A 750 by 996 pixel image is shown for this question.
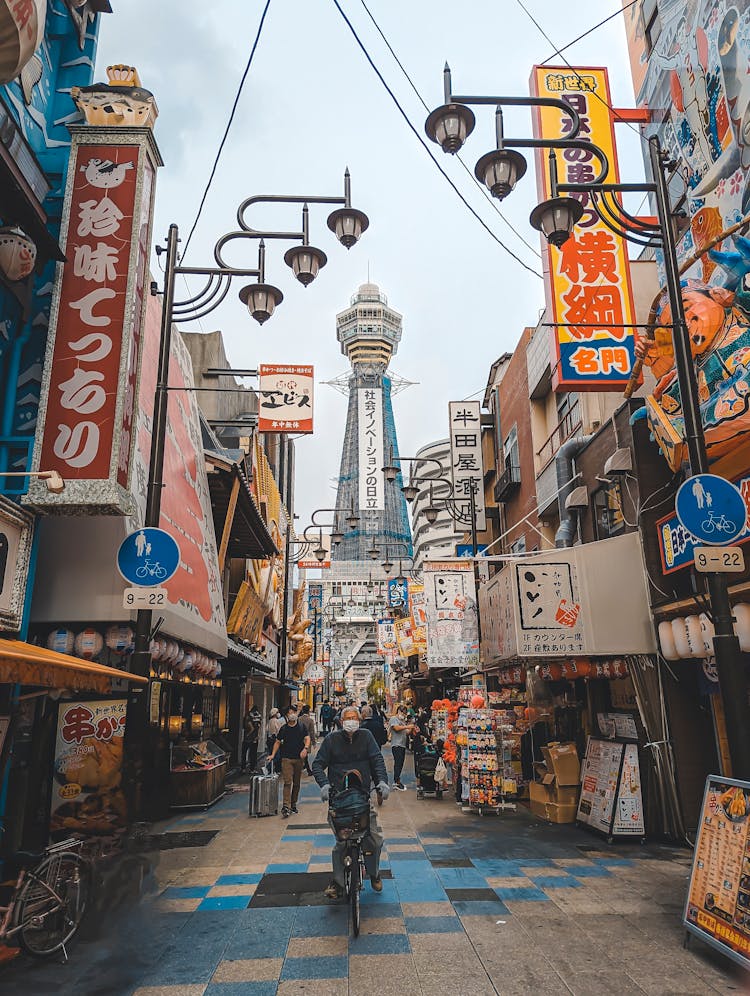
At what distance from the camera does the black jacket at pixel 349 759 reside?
7.72m

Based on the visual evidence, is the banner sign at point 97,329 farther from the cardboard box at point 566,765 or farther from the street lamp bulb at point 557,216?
the cardboard box at point 566,765

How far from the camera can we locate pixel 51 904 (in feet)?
19.6

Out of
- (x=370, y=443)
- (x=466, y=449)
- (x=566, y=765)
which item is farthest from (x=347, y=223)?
(x=370, y=443)

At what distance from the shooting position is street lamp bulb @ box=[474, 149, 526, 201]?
8031 millimetres

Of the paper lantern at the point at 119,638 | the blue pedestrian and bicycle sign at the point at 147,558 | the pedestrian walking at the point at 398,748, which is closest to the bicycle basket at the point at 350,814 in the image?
the blue pedestrian and bicycle sign at the point at 147,558

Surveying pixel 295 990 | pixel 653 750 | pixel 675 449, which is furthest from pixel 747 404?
pixel 295 990

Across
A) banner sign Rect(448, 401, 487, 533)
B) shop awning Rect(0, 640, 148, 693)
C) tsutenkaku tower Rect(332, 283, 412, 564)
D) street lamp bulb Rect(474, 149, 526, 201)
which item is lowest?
shop awning Rect(0, 640, 148, 693)

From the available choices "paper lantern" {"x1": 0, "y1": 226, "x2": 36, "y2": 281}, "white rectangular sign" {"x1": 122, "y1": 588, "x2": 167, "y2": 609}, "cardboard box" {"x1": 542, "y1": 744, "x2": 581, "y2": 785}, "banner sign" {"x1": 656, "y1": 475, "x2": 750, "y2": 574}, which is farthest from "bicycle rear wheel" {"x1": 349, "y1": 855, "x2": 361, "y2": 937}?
"paper lantern" {"x1": 0, "y1": 226, "x2": 36, "y2": 281}

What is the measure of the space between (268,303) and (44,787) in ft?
26.2

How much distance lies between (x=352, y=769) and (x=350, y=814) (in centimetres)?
60

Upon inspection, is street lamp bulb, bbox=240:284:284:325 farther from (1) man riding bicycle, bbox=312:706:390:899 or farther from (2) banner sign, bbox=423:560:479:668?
(2) banner sign, bbox=423:560:479:668

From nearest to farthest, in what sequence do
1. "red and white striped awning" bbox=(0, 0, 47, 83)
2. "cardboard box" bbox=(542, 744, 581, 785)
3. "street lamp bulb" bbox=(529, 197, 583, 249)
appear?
"red and white striped awning" bbox=(0, 0, 47, 83)
"street lamp bulb" bbox=(529, 197, 583, 249)
"cardboard box" bbox=(542, 744, 581, 785)

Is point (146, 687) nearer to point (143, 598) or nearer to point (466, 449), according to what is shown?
point (143, 598)

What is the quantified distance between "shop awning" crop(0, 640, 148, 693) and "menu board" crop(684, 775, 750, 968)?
621cm
